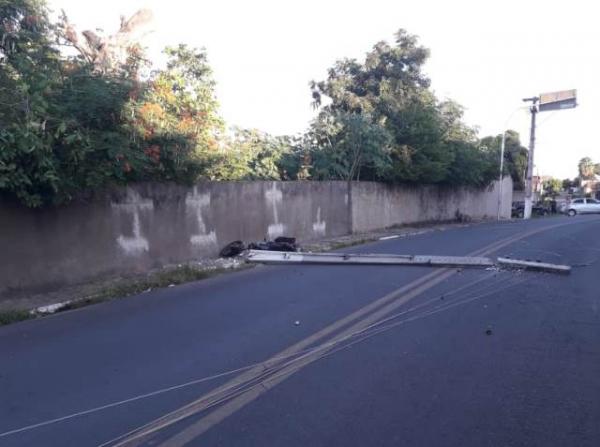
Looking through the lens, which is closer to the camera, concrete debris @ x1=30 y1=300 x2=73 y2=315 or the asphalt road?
the asphalt road

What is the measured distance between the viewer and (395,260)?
45.4 feet

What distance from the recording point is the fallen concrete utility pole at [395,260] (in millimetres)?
12750

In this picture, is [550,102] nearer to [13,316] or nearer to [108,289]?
[108,289]

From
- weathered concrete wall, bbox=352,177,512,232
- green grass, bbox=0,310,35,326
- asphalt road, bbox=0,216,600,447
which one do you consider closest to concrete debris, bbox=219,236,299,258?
asphalt road, bbox=0,216,600,447

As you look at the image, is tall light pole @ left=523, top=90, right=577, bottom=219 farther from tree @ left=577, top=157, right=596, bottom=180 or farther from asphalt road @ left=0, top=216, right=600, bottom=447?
tree @ left=577, top=157, right=596, bottom=180

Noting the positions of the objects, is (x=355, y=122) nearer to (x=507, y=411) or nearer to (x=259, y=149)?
(x=259, y=149)

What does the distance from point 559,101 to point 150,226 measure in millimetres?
41668

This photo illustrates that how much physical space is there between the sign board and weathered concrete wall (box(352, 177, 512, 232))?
745 centimetres

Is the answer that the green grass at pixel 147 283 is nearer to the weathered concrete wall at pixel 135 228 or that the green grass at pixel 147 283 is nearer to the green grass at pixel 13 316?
the green grass at pixel 13 316

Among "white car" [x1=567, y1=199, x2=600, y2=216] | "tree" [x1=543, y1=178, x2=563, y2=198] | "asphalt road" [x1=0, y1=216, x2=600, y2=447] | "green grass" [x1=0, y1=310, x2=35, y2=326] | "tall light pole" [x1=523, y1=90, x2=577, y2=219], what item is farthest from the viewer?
"tree" [x1=543, y1=178, x2=563, y2=198]

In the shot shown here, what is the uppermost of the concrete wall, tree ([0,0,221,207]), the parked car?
tree ([0,0,221,207])

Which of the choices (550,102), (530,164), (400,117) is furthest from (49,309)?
(550,102)

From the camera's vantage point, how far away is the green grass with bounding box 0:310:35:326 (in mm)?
8602

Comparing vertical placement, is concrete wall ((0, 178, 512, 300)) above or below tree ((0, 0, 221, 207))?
below
